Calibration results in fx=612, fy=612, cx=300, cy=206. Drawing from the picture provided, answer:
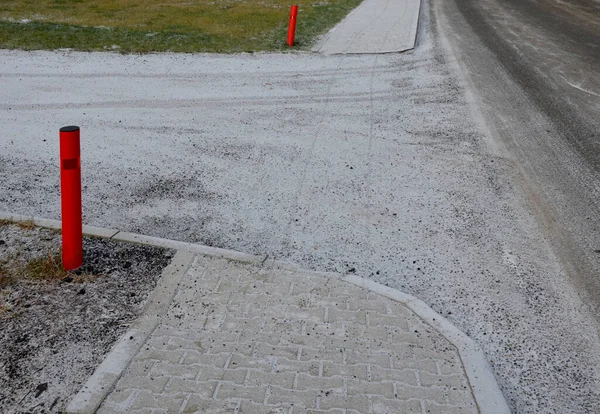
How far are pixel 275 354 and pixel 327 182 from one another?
11.6 feet

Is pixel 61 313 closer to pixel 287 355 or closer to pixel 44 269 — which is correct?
pixel 44 269

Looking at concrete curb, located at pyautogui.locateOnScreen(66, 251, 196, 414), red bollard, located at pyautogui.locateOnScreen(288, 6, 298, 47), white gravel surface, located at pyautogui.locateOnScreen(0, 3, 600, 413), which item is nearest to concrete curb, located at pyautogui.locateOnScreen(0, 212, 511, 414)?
concrete curb, located at pyautogui.locateOnScreen(66, 251, 196, 414)

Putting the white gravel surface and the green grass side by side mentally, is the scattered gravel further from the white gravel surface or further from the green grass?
the green grass

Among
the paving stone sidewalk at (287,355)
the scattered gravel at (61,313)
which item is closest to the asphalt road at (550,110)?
the paving stone sidewalk at (287,355)

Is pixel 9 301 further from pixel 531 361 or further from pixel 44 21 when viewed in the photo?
pixel 44 21

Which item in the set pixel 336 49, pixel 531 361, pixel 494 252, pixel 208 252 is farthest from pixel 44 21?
pixel 531 361

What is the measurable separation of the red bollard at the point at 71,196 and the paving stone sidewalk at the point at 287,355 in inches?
38.2

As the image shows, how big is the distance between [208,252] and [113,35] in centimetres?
1107

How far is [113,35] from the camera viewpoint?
14875 mm

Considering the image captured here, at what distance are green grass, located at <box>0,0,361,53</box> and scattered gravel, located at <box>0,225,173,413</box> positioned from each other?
8816mm

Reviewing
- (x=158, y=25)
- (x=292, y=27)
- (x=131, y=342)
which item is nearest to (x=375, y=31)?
(x=292, y=27)

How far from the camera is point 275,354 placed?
4258mm

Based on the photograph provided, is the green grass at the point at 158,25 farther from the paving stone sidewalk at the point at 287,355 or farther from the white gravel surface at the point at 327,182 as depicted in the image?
the paving stone sidewalk at the point at 287,355

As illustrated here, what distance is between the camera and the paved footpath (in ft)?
12.6
